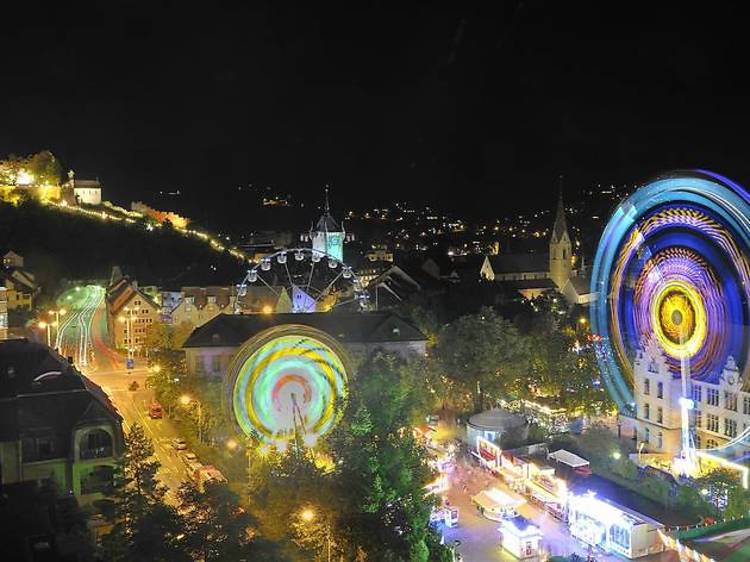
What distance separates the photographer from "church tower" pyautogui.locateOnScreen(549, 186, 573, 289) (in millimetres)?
53344

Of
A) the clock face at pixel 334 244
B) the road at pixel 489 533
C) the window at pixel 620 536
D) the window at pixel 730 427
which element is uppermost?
the clock face at pixel 334 244

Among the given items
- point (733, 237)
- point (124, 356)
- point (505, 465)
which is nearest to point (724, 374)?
point (733, 237)

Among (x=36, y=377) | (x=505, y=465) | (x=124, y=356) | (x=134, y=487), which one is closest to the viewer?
(x=134, y=487)

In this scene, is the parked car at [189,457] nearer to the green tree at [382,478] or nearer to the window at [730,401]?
the green tree at [382,478]

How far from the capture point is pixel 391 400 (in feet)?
59.4

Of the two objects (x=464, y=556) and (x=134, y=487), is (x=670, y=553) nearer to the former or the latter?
(x=464, y=556)

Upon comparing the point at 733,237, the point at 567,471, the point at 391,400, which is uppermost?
the point at 733,237

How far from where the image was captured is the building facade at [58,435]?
16047mm

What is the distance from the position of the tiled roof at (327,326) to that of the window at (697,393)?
10.9 m

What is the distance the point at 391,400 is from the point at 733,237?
8.80 metres

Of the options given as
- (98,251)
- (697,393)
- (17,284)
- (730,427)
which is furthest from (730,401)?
(98,251)

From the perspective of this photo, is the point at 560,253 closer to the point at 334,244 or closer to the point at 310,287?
the point at 334,244

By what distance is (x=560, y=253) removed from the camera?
54.0m

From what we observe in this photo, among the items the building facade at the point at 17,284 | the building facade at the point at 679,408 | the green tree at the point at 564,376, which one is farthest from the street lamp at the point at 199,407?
the building facade at the point at 17,284
